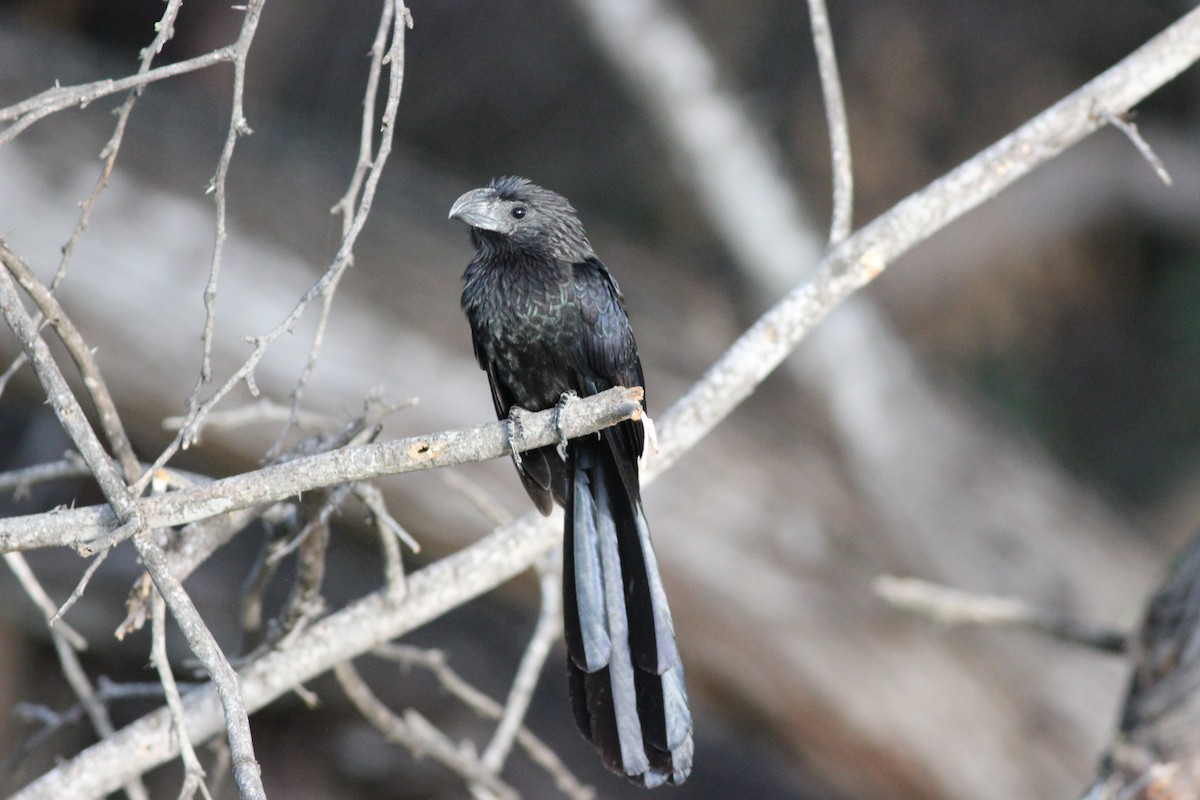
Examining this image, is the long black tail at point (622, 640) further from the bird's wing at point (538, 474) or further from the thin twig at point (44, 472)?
the thin twig at point (44, 472)

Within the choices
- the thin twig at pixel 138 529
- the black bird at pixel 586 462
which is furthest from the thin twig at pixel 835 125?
the thin twig at pixel 138 529

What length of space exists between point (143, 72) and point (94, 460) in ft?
1.73

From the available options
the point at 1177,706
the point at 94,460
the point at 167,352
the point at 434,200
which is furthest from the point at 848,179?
the point at 434,200

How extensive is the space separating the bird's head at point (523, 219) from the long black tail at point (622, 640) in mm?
446

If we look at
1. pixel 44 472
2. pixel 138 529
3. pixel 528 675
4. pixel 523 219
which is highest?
pixel 523 219

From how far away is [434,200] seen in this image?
4.62 metres

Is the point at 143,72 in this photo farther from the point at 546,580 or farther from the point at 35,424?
the point at 35,424

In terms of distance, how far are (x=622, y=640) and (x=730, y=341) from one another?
110 inches

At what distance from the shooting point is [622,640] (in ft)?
6.38

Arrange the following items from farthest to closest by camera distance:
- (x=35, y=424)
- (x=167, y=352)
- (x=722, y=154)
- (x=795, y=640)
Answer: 1. (x=35, y=424)
2. (x=722, y=154)
3. (x=795, y=640)
4. (x=167, y=352)

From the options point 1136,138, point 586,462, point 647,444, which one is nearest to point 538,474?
point 586,462

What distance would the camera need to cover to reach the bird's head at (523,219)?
7.55 feet

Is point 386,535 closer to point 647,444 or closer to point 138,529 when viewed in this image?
point 647,444

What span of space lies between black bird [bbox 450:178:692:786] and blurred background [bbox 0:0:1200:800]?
1326mm
